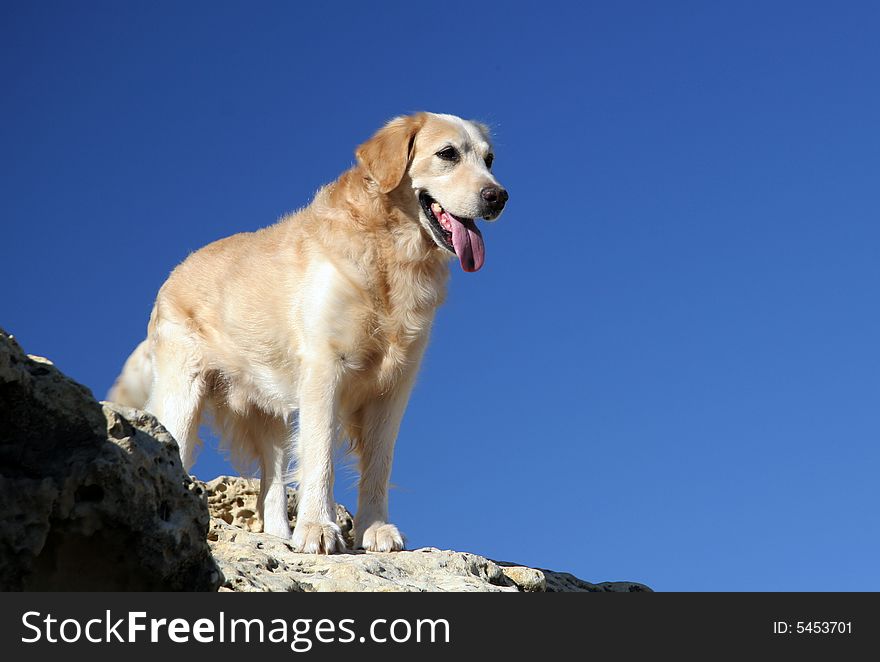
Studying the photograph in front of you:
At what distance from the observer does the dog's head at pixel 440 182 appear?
26.3 ft

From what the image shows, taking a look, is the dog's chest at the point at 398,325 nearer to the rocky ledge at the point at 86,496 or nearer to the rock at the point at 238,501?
the rock at the point at 238,501

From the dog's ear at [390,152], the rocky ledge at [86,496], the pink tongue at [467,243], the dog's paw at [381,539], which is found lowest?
the rocky ledge at [86,496]

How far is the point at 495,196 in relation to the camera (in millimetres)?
7992

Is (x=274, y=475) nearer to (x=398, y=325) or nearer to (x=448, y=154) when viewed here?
(x=398, y=325)

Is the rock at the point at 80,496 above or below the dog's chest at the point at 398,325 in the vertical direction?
below

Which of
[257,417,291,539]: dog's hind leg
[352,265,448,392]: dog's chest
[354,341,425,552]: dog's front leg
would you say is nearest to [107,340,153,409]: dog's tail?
[257,417,291,539]: dog's hind leg

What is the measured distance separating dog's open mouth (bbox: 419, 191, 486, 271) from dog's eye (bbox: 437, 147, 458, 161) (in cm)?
35

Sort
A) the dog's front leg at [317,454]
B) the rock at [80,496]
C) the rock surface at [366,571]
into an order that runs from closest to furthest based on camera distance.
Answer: the rock at [80,496] < the rock surface at [366,571] < the dog's front leg at [317,454]

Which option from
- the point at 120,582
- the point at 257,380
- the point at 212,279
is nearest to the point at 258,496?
the point at 257,380

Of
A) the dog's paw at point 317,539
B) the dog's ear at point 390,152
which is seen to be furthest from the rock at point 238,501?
the dog's ear at point 390,152

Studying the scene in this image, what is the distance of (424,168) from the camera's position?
26.7ft

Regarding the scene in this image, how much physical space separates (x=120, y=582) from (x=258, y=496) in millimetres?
4902

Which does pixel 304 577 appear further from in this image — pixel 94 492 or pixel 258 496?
pixel 258 496
